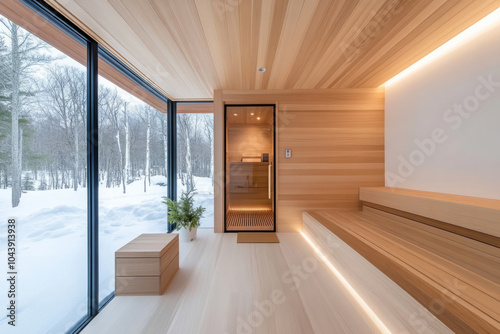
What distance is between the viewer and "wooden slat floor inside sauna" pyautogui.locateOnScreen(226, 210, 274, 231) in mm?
3328

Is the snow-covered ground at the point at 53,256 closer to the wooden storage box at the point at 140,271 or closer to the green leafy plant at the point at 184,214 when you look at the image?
the wooden storage box at the point at 140,271

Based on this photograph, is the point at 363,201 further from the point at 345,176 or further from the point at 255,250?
the point at 255,250

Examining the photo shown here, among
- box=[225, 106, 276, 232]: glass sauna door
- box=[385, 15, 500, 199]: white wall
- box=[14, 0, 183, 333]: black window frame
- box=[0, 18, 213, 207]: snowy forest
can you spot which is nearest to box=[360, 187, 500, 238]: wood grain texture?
box=[385, 15, 500, 199]: white wall

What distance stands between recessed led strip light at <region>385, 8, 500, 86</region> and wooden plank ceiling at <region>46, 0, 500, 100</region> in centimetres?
16

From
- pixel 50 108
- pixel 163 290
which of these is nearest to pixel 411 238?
pixel 163 290

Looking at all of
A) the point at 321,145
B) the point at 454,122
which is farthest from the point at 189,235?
the point at 454,122

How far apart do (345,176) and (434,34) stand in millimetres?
1931

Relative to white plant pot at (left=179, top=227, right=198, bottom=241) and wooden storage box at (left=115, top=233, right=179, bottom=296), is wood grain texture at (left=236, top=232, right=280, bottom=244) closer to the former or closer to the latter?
white plant pot at (left=179, top=227, right=198, bottom=241)

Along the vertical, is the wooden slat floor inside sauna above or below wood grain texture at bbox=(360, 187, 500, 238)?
below

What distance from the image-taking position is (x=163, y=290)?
1716mm

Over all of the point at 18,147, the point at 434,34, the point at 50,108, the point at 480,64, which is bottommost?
the point at 18,147

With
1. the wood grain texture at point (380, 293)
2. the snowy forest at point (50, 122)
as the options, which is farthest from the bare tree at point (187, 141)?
the wood grain texture at point (380, 293)

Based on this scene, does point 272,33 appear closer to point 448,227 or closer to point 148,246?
point 148,246

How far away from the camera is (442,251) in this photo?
5.15 feet
